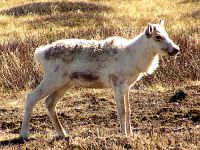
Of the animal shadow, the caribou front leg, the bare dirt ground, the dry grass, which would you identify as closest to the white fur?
the caribou front leg

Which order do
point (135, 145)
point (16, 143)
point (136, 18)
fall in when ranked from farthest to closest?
point (136, 18) → point (16, 143) → point (135, 145)

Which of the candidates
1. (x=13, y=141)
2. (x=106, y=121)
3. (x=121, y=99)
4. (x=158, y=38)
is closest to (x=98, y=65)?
(x=121, y=99)

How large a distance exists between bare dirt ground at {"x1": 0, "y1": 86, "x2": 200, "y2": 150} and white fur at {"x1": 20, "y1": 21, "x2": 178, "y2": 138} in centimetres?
65

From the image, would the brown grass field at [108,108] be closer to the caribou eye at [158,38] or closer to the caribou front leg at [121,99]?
the caribou front leg at [121,99]

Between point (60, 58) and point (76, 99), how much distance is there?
335 centimetres

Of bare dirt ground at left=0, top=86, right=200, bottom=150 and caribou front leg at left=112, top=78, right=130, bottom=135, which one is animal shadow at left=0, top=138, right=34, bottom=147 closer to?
bare dirt ground at left=0, top=86, right=200, bottom=150

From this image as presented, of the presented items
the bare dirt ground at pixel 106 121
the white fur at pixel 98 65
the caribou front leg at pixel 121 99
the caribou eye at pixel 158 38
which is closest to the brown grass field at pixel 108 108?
the bare dirt ground at pixel 106 121

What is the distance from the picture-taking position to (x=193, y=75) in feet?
49.8

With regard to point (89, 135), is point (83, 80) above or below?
above

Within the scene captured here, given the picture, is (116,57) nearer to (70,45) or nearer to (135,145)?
(70,45)

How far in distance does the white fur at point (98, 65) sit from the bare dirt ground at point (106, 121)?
65cm

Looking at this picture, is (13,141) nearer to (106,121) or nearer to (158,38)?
(106,121)

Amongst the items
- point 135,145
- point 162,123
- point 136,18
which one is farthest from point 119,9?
point 135,145

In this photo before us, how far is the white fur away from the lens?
393 inches
